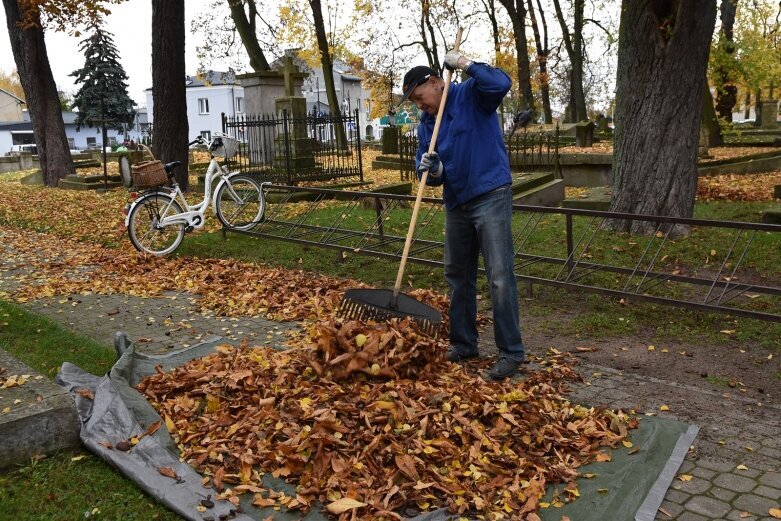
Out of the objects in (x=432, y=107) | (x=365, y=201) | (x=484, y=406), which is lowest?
(x=484, y=406)

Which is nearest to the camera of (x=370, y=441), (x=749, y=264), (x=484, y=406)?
(x=370, y=441)

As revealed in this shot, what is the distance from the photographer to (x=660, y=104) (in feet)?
27.2

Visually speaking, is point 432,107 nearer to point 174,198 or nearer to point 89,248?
point 174,198

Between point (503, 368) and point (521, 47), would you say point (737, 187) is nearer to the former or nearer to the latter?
point (503, 368)

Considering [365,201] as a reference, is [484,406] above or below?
below

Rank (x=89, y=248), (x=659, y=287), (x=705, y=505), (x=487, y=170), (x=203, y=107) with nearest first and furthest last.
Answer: (x=705, y=505), (x=487, y=170), (x=659, y=287), (x=89, y=248), (x=203, y=107)

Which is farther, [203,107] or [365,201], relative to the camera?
[203,107]

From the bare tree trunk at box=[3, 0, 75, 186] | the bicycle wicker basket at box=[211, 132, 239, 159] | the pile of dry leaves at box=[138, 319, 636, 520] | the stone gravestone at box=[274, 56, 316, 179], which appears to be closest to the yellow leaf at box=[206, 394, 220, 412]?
the pile of dry leaves at box=[138, 319, 636, 520]

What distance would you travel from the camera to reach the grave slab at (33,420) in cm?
361

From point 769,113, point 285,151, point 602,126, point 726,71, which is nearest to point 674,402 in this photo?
point 285,151

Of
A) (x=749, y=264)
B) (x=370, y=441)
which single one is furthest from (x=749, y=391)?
(x=749, y=264)

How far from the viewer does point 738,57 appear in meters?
21.5

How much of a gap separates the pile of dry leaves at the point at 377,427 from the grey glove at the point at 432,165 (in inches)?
38.6

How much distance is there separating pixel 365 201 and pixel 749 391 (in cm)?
857
